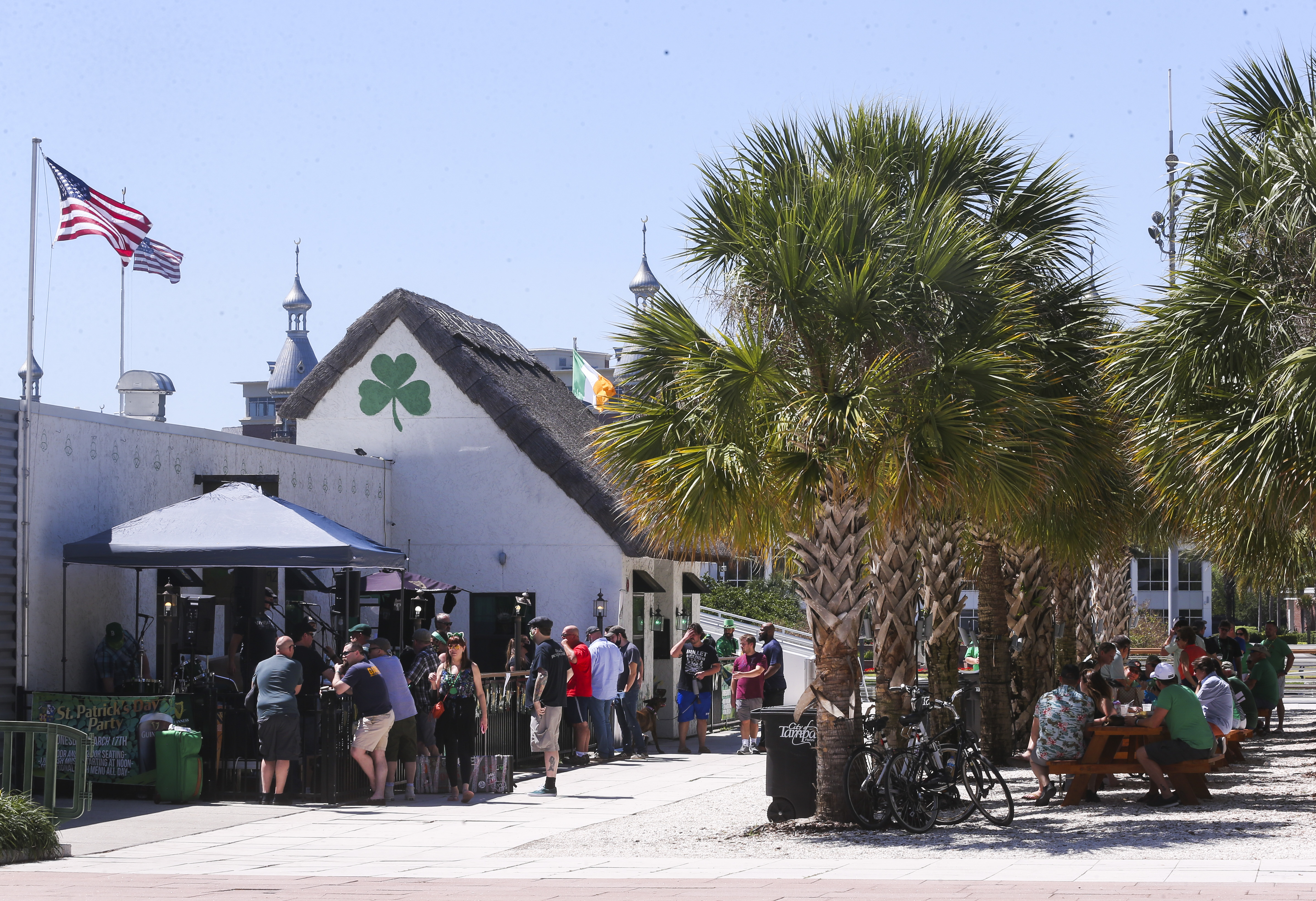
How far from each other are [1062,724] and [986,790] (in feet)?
3.75

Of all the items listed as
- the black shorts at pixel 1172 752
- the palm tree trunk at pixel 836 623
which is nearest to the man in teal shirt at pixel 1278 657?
the black shorts at pixel 1172 752

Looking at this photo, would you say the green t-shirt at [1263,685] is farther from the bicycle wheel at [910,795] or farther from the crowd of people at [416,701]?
the bicycle wheel at [910,795]

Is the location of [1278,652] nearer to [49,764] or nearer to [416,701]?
[416,701]

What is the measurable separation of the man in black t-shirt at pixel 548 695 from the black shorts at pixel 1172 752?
5968 mm

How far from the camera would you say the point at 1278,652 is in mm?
23812

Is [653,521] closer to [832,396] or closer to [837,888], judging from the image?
[832,396]

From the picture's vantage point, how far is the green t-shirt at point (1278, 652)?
23.5 metres

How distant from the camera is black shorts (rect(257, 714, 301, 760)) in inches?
545

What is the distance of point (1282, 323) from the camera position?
506 inches

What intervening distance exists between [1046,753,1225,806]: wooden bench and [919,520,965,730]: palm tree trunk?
3.56 m

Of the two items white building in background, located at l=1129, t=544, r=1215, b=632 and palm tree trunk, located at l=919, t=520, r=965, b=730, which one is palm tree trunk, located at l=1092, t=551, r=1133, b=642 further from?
white building in background, located at l=1129, t=544, r=1215, b=632

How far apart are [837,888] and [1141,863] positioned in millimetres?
2316

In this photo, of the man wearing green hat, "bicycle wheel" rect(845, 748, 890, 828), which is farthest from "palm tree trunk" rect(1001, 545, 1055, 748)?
the man wearing green hat

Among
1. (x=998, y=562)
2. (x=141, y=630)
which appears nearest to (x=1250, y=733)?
(x=998, y=562)
